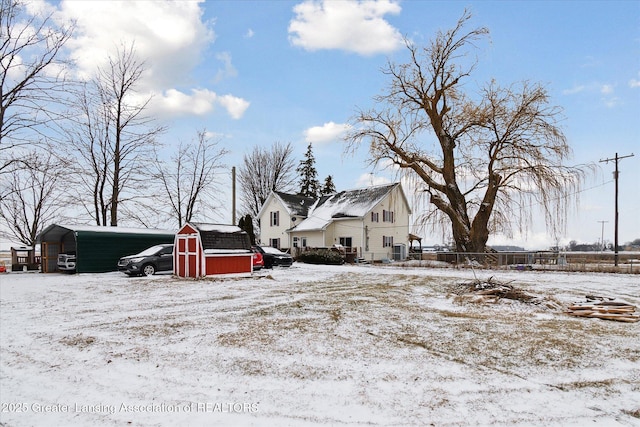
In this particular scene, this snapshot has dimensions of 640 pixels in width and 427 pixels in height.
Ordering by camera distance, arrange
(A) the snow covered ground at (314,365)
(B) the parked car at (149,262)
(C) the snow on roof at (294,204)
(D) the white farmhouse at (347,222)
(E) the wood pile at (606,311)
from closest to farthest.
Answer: (A) the snow covered ground at (314,365), (E) the wood pile at (606,311), (B) the parked car at (149,262), (D) the white farmhouse at (347,222), (C) the snow on roof at (294,204)

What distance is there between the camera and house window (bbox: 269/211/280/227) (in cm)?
3634

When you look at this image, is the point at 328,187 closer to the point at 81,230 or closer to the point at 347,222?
the point at 347,222

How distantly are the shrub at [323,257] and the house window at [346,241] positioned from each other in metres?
4.64

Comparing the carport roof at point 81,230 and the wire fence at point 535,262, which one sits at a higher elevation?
the carport roof at point 81,230

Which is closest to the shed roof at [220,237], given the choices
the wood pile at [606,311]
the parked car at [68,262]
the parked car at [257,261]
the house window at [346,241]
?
the parked car at [257,261]

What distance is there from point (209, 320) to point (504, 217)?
2089cm

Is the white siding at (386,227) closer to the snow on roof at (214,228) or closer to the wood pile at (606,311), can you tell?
the snow on roof at (214,228)

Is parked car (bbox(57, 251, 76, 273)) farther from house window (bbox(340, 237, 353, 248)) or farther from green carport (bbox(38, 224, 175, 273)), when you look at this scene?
house window (bbox(340, 237, 353, 248))

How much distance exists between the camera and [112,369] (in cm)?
529

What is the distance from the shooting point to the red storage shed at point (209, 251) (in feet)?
54.7

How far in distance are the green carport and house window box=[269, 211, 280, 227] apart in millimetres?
14623

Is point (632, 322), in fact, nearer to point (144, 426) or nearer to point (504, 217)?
point (144, 426)

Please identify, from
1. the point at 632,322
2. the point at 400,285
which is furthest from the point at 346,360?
the point at 400,285

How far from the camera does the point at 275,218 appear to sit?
36656 millimetres
